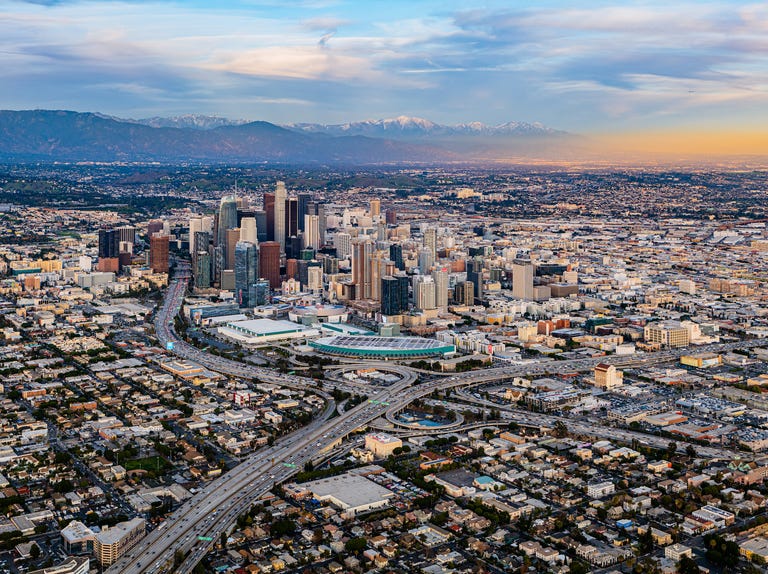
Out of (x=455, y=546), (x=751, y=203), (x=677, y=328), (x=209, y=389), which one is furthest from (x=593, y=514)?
(x=751, y=203)

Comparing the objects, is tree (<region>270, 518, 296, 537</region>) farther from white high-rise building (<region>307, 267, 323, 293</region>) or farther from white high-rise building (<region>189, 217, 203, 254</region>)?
white high-rise building (<region>189, 217, 203, 254</region>)

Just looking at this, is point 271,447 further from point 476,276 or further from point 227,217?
point 227,217

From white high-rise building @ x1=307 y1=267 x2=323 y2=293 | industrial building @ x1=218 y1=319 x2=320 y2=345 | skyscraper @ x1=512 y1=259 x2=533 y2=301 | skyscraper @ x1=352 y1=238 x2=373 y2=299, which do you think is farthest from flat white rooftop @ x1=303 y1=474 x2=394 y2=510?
white high-rise building @ x1=307 y1=267 x2=323 y2=293

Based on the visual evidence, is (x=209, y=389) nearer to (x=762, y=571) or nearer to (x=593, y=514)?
(x=593, y=514)

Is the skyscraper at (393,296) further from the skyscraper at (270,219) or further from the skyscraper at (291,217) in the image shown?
the skyscraper at (270,219)

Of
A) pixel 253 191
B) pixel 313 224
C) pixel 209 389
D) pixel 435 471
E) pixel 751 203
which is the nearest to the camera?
pixel 435 471

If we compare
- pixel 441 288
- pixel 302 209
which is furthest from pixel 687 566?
pixel 302 209

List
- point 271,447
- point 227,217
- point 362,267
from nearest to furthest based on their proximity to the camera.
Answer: point 271,447
point 362,267
point 227,217
